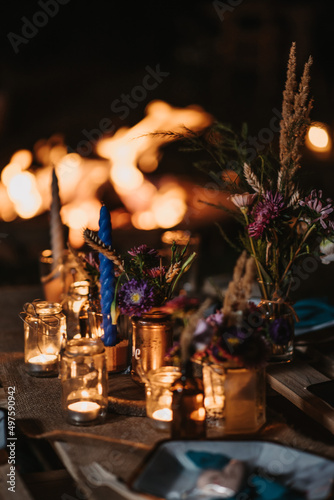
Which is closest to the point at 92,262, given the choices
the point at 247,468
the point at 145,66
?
the point at 247,468

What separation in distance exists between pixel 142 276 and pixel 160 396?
273 millimetres

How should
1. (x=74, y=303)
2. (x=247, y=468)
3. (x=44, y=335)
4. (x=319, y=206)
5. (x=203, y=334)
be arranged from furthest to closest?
(x=74, y=303), (x=44, y=335), (x=319, y=206), (x=203, y=334), (x=247, y=468)

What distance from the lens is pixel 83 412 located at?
1011 mm

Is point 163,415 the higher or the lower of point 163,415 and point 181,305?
the lower

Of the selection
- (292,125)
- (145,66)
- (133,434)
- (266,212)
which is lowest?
(133,434)

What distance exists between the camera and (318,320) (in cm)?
165

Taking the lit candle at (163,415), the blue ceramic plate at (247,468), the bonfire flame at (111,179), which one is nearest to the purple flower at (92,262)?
the lit candle at (163,415)

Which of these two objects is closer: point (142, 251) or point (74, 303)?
point (142, 251)

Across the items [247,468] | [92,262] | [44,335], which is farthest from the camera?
[92,262]

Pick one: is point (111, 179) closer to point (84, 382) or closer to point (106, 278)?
point (106, 278)

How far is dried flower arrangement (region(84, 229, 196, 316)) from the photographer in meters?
1.12

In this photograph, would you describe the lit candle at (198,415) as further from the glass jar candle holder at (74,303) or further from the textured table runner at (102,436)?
the glass jar candle holder at (74,303)

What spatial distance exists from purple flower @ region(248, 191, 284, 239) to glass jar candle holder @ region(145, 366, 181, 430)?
336 mm

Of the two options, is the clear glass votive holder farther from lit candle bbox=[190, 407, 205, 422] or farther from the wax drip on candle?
lit candle bbox=[190, 407, 205, 422]
